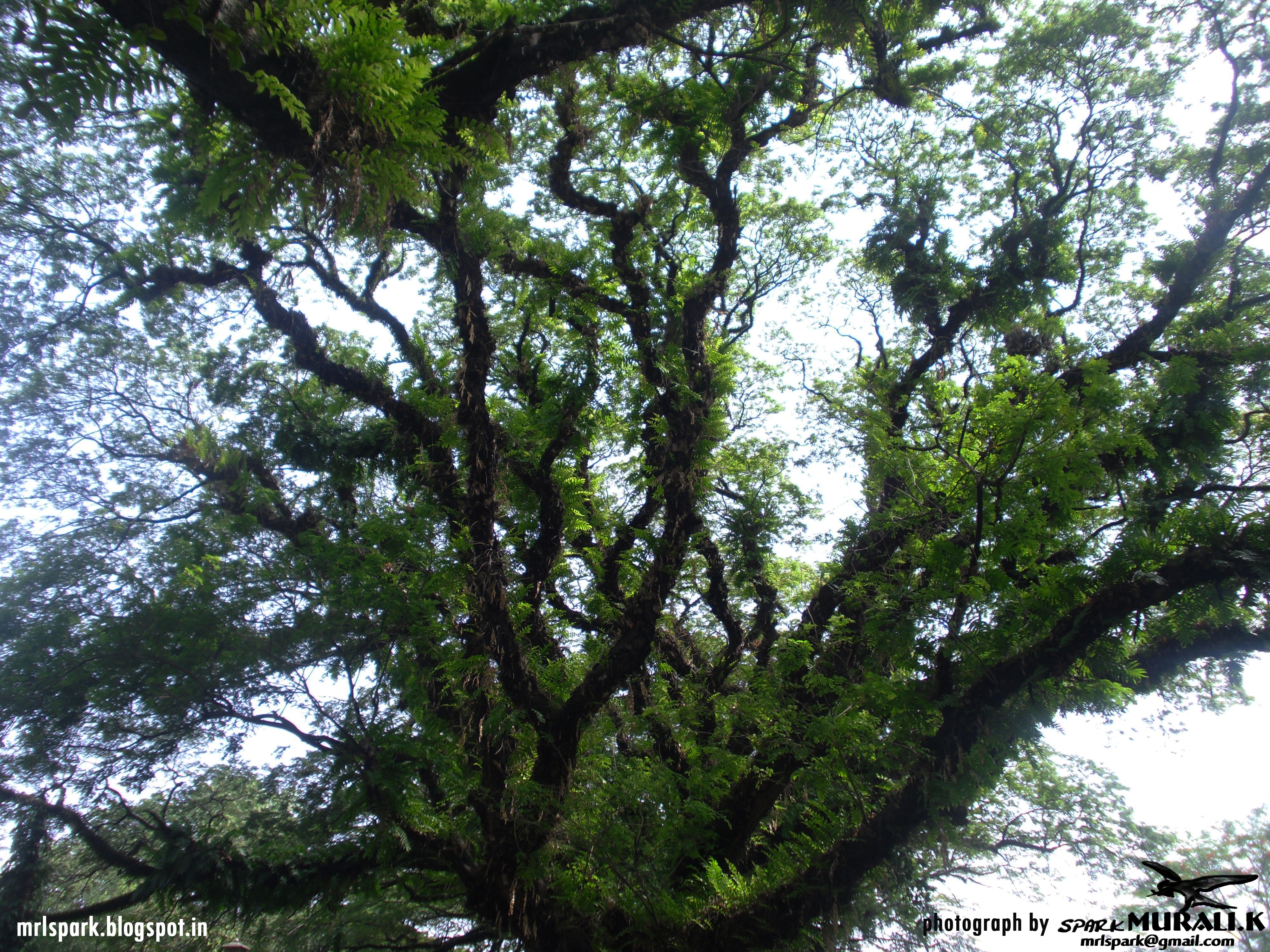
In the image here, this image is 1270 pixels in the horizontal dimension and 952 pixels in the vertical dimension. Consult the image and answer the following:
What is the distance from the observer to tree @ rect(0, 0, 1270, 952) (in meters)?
5.04

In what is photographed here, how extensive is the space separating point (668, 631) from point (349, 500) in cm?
458

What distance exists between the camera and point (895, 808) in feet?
18.0

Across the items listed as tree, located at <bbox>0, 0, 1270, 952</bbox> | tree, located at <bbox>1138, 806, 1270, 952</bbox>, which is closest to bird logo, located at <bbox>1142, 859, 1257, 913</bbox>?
tree, located at <bbox>0, 0, 1270, 952</bbox>

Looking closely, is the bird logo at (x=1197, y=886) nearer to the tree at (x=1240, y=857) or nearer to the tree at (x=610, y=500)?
the tree at (x=610, y=500)

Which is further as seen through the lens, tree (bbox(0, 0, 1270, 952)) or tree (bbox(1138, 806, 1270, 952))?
tree (bbox(1138, 806, 1270, 952))

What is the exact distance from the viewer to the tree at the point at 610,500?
5043 mm

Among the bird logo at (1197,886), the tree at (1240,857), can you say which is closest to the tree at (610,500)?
the bird logo at (1197,886)

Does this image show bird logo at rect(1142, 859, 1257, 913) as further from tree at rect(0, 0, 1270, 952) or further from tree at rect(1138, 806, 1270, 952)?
tree at rect(1138, 806, 1270, 952)

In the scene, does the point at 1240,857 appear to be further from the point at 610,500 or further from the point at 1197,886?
the point at 610,500

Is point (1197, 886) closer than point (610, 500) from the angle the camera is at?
Yes

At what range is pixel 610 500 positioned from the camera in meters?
9.45

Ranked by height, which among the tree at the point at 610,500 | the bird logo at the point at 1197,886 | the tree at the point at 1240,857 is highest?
the tree at the point at 610,500

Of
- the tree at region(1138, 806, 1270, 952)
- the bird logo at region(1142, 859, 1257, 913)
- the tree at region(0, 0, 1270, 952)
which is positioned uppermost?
the tree at region(0, 0, 1270, 952)

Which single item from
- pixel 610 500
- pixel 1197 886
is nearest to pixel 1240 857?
pixel 1197 886
